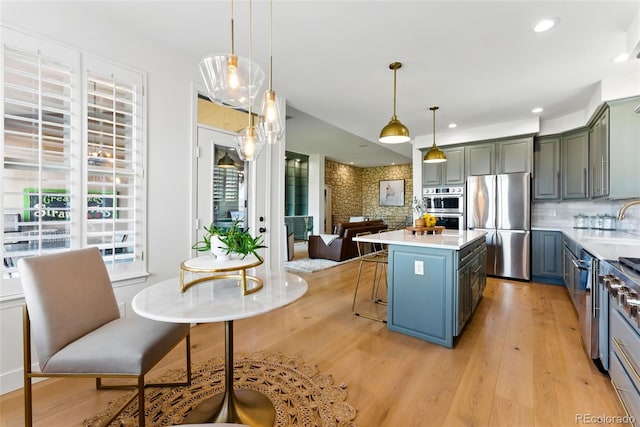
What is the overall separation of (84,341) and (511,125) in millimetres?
5925

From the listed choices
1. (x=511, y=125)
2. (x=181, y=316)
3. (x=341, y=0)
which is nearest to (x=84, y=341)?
(x=181, y=316)

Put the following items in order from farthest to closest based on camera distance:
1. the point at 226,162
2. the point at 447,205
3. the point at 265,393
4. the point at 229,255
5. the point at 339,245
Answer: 1. the point at 339,245
2. the point at 447,205
3. the point at 226,162
4. the point at 265,393
5. the point at 229,255

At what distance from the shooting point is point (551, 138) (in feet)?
15.2

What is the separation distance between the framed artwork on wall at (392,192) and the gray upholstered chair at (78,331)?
32.1 feet

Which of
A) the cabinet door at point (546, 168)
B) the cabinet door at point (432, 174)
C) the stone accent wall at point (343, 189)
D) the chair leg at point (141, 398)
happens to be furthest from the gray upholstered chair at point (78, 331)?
the stone accent wall at point (343, 189)

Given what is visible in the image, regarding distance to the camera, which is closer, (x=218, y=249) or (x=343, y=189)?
(x=218, y=249)

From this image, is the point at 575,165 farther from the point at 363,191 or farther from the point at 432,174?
the point at 363,191

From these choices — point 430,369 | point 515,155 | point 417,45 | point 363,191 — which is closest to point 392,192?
point 363,191

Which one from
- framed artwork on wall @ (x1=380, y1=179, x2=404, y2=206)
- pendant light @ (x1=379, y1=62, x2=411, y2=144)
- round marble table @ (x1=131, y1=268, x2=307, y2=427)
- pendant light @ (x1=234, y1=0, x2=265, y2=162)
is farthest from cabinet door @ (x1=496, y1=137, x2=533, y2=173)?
framed artwork on wall @ (x1=380, y1=179, x2=404, y2=206)

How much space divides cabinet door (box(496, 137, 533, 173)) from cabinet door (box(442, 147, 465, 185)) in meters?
0.58

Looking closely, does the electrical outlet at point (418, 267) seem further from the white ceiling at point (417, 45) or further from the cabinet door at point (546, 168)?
the cabinet door at point (546, 168)

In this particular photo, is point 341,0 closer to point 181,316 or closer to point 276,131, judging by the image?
point 276,131

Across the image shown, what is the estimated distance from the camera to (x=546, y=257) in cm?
445

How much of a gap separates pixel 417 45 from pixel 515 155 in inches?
126
